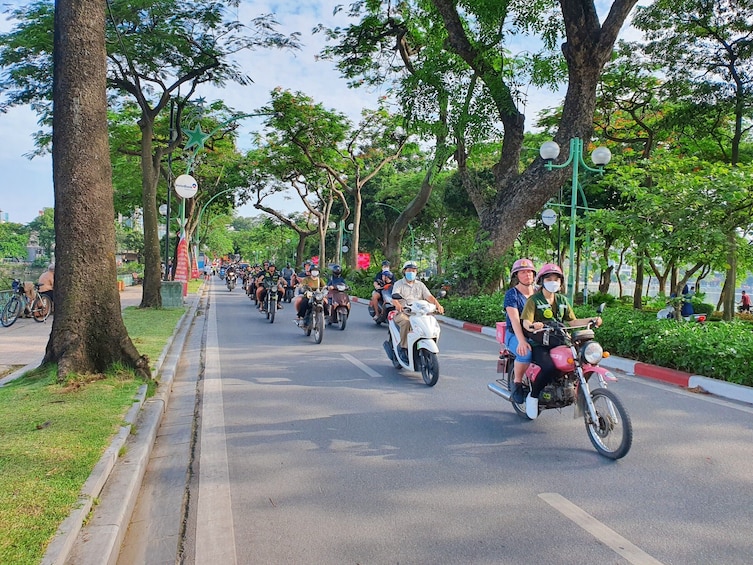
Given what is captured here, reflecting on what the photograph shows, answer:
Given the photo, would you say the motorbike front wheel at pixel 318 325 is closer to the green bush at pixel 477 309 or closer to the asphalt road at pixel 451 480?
the asphalt road at pixel 451 480

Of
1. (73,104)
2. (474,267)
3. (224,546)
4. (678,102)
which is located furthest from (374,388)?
(678,102)

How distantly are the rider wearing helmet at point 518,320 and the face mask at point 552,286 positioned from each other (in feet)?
1.33

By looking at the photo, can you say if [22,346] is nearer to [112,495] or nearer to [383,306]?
[383,306]

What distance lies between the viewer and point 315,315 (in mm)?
12188

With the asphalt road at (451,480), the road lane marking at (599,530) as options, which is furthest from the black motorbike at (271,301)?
the road lane marking at (599,530)

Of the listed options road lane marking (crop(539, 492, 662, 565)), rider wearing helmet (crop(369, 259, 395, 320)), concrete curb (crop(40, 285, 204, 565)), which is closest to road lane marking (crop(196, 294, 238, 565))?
concrete curb (crop(40, 285, 204, 565))

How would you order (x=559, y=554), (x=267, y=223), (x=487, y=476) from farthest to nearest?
(x=267, y=223) → (x=487, y=476) → (x=559, y=554)

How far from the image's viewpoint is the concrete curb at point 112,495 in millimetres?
3180

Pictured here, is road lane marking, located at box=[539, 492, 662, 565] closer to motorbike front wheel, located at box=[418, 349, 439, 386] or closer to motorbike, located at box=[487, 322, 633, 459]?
motorbike, located at box=[487, 322, 633, 459]

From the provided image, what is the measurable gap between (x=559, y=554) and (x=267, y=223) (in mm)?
45155

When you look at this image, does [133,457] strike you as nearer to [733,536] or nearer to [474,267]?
[733,536]

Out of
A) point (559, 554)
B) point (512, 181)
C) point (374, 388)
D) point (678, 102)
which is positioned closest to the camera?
point (559, 554)

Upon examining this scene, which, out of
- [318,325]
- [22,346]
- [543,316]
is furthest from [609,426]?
[22,346]

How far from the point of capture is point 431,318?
798 cm
